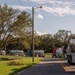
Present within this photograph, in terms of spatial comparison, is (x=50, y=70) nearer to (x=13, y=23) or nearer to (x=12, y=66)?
(x=12, y=66)

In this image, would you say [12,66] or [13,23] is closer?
[12,66]

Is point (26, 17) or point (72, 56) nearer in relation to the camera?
point (72, 56)

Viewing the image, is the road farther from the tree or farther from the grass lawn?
the tree

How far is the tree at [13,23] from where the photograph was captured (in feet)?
213

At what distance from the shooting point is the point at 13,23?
6500 centimetres

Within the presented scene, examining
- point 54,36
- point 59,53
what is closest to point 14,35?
point 59,53

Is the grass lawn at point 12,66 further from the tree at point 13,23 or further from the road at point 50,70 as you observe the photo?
the tree at point 13,23

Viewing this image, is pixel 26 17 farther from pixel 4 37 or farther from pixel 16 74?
pixel 16 74

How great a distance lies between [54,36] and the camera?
150625 millimetres

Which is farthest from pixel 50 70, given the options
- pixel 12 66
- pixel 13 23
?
pixel 13 23

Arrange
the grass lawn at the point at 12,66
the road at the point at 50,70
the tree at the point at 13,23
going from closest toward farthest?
the road at the point at 50,70
the grass lawn at the point at 12,66
the tree at the point at 13,23

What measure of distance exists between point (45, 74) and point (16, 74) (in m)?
2.25

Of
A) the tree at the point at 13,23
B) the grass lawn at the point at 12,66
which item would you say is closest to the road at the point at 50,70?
the grass lawn at the point at 12,66

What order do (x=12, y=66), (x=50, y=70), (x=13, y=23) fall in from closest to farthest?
(x=50, y=70) → (x=12, y=66) → (x=13, y=23)
